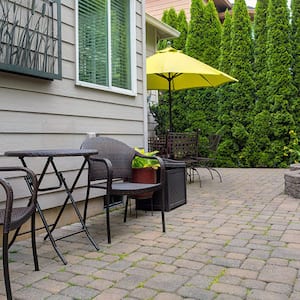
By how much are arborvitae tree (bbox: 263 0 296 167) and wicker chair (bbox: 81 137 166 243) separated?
5.33 metres

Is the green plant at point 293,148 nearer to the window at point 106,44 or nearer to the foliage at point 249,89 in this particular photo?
the foliage at point 249,89

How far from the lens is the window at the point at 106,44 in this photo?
3516mm

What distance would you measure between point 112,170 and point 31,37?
1221 mm

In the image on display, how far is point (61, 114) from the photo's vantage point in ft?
10.5

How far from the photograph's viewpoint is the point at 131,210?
395cm

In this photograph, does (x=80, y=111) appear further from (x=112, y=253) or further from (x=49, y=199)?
(x=112, y=253)

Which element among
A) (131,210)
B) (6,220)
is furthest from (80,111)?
(6,220)

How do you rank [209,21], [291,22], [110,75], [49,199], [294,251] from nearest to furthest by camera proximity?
[294,251] → [49,199] → [110,75] → [291,22] → [209,21]

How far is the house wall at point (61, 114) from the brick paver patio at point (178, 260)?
652 millimetres

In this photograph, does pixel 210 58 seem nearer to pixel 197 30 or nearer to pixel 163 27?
pixel 197 30


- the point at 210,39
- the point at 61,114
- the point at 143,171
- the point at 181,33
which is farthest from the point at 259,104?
the point at 61,114

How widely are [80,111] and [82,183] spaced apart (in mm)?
684

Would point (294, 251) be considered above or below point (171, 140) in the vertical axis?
below

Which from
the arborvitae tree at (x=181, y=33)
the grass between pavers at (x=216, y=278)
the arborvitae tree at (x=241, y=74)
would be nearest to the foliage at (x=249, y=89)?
the arborvitae tree at (x=241, y=74)
